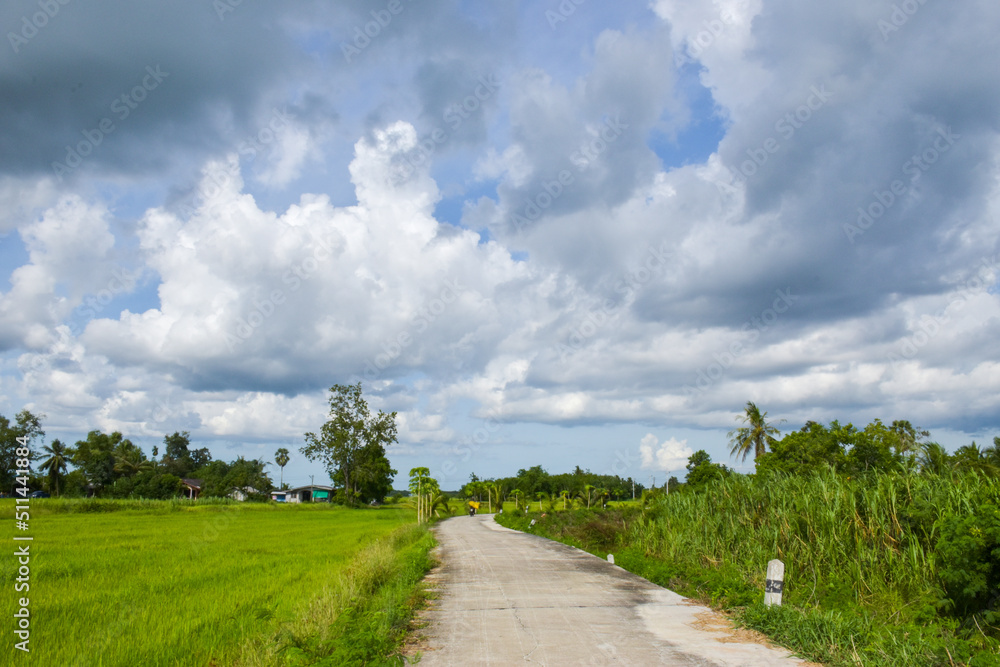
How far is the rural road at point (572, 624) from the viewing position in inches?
249

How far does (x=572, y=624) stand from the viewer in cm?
786

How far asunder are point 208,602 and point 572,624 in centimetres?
641

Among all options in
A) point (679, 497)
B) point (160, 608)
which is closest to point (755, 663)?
point (160, 608)

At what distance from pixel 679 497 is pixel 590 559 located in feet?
9.52

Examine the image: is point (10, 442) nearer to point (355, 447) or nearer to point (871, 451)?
point (355, 447)

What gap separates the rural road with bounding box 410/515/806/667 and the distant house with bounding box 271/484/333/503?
94582 millimetres

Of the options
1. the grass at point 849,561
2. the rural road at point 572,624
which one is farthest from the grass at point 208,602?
the grass at point 849,561

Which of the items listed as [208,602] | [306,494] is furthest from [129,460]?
[208,602]

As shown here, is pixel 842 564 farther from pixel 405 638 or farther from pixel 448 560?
pixel 448 560

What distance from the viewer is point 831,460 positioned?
31.8 m

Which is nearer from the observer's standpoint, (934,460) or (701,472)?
(934,460)

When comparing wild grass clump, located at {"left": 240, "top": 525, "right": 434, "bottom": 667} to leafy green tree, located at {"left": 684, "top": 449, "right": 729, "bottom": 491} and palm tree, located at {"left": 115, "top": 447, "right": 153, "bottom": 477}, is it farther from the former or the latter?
palm tree, located at {"left": 115, "top": 447, "right": 153, "bottom": 477}

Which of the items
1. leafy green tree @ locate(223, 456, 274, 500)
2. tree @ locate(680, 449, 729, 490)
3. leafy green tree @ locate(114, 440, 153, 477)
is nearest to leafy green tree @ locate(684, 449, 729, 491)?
tree @ locate(680, 449, 729, 490)

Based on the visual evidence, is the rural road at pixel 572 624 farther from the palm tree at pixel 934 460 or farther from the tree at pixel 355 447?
the tree at pixel 355 447
